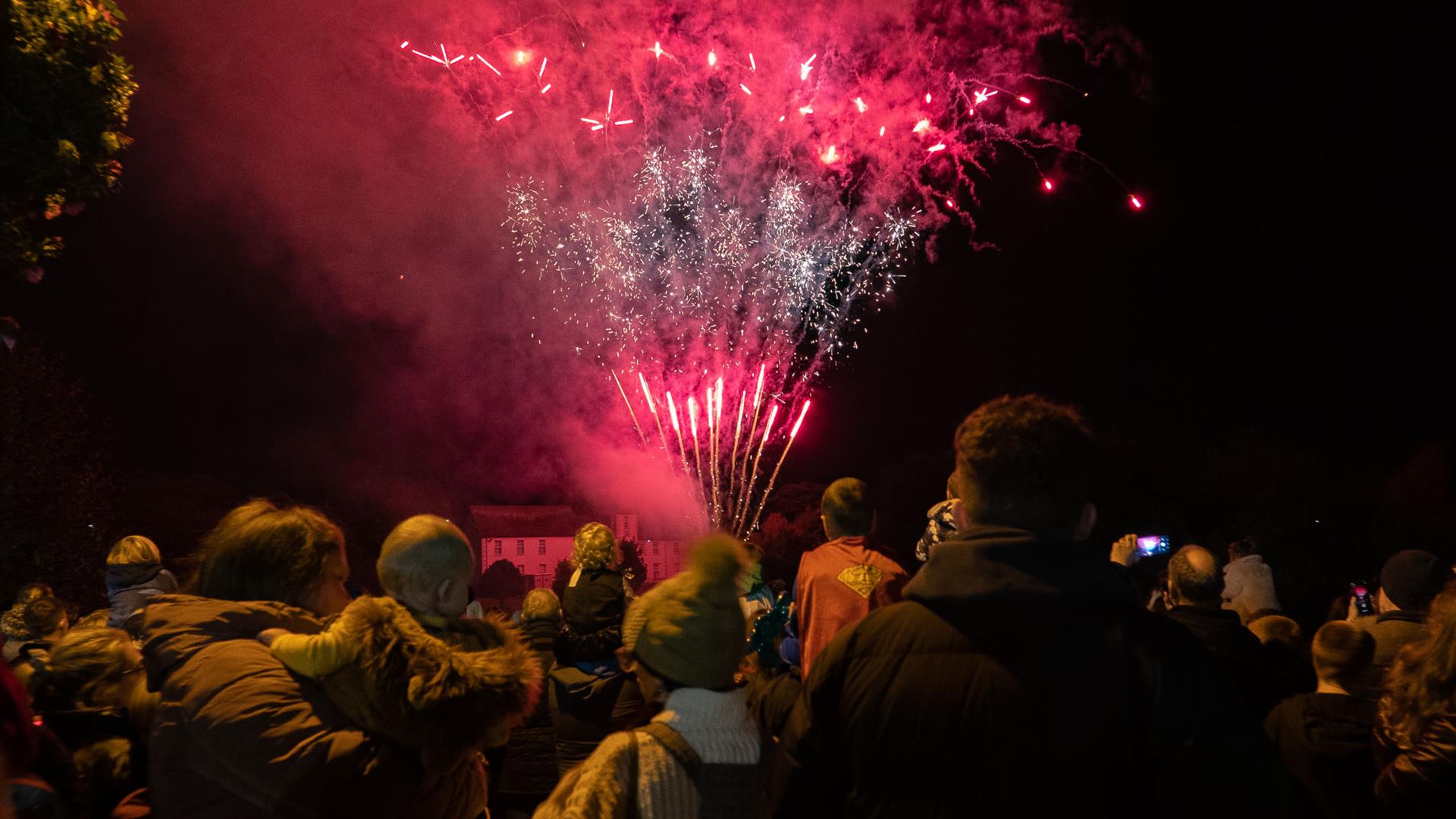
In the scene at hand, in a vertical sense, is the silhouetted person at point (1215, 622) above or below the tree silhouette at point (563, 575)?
above

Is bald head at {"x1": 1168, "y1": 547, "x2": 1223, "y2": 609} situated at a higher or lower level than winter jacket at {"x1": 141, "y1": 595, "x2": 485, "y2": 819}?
higher

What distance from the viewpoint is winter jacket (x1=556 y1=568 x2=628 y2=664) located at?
6637 millimetres

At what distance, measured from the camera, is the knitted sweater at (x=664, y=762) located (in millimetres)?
2523

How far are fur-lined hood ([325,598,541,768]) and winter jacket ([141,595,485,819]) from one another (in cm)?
12

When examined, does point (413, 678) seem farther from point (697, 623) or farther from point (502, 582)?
point (502, 582)

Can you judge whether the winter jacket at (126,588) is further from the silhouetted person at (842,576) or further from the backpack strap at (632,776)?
the backpack strap at (632,776)

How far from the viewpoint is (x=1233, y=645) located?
4.88 metres

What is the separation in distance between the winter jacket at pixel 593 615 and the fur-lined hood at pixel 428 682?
3557 mm

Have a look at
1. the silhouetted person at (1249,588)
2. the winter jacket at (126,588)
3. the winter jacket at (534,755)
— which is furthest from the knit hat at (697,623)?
the silhouetted person at (1249,588)

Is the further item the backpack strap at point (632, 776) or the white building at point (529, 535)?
the white building at point (529, 535)

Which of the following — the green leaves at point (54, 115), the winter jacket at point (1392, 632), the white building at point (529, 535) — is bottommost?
the white building at point (529, 535)

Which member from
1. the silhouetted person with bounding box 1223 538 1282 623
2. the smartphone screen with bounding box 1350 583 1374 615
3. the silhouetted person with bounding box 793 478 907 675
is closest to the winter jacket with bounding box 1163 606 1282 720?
the silhouetted person with bounding box 793 478 907 675

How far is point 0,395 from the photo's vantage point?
25469mm

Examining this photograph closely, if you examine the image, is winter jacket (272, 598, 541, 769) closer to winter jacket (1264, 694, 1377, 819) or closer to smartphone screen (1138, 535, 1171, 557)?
winter jacket (1264, 694, 1377, 819)
